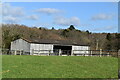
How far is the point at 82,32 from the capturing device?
3024 inches

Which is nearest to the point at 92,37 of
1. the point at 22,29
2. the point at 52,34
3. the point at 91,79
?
the point at 52,34

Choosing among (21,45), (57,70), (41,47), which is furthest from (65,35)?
(57,70)

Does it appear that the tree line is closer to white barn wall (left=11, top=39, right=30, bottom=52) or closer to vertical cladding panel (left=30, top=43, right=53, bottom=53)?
white barn wall (left=11, top=39, right=30, bottom=52)

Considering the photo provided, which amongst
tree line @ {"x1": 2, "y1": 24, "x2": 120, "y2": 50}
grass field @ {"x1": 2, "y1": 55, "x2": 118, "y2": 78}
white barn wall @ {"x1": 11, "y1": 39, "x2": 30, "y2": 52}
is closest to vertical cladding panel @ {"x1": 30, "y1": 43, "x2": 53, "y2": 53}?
white barn wall @ {"x1": 11, "y1": 39, "x2": 30, "y2": 52}

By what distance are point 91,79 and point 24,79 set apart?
2.11 metres

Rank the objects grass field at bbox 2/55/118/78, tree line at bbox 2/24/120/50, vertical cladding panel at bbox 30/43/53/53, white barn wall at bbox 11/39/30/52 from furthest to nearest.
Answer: tree line at bbox 2/24/120/50
white barn wall at bbox 11/39/30/52
vertical cladding panel at bbox 30/43/53/53
grass field at bbox 2/55/118/78

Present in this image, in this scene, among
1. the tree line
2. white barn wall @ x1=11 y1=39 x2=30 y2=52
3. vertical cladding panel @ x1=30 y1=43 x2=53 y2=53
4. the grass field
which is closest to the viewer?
the grass field

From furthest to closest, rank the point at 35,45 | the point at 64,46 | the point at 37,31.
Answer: the point at 37,31, the point at 64,46, the point at 35,45

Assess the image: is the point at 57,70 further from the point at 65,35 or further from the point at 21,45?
the point at 65,35

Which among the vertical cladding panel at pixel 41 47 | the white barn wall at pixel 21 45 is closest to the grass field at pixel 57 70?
the vertical cladding panel at pixel 41 47

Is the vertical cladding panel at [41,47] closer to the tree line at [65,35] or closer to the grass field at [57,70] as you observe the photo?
the tree line at [65,35]

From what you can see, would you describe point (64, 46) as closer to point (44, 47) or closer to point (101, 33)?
point (44, 47)

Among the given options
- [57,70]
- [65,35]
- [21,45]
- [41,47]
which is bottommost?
[57,70]

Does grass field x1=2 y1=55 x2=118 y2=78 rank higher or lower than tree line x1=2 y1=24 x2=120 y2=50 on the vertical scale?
lower
